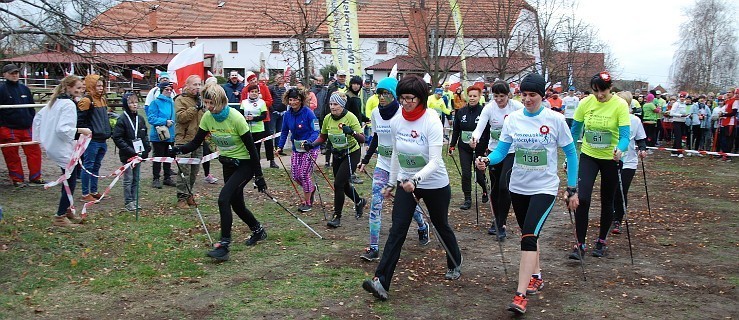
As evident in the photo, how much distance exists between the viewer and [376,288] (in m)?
6.01

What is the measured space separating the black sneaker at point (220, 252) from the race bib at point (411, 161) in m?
2.37

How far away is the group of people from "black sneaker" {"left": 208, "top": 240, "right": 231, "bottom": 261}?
0.01 meters

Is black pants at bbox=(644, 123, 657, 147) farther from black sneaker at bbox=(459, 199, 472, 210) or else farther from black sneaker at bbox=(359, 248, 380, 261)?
black sneaker at bbox=(359, 248, 380, 261)

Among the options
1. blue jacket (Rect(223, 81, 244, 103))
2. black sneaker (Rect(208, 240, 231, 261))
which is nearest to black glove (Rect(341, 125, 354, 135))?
black sneaker (Rect(208, 240, 231, 261))

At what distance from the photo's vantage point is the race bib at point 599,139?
7590 millimetres

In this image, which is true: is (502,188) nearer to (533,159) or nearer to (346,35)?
(533,159)

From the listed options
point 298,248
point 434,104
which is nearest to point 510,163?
point 298,248

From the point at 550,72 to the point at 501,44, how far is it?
818 cm

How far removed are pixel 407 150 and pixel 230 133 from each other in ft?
7.30

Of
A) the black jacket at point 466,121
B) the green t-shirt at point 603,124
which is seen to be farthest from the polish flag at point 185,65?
the green t-shirt at point 603,124

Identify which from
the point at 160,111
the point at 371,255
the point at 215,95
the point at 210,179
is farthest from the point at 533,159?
the point at 210,179

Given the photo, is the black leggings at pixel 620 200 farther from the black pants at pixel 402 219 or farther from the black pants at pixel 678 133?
the black pants at pixel 678 133

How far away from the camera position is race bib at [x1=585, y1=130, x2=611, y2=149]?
759 centimetres

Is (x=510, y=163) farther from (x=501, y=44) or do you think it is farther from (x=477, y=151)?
(x=501, y=44)
